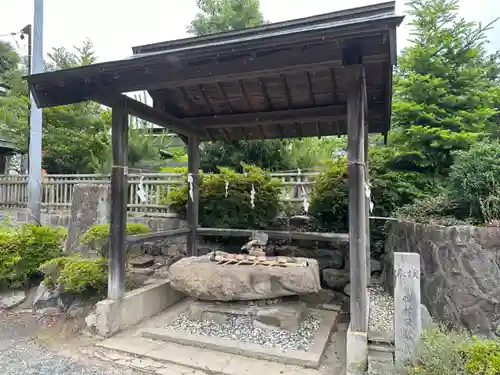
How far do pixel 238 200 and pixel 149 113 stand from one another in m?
2.08

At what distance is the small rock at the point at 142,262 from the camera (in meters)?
5.35

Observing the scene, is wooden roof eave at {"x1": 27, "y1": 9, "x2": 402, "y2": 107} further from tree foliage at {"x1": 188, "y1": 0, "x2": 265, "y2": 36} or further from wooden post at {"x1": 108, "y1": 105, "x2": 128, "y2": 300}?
tree foliage at {"x1": 188, "y1": 0, "x2": 265, "y2": 36}

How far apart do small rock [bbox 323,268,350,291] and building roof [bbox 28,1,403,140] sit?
2171 millimetres

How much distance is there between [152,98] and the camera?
15.2 feet

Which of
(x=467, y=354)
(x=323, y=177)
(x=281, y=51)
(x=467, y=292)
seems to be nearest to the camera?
(x=467, y=354)

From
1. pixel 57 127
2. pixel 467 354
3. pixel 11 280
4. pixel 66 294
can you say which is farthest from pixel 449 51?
pixel 57 127

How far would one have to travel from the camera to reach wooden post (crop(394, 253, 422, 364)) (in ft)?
7.93

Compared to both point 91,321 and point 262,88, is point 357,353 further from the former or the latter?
point 262,88

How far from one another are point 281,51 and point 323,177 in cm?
274

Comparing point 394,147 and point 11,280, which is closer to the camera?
point 11,280

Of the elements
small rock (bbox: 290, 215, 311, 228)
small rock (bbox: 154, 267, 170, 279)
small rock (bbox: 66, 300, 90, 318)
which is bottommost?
small rock (bbox: 66, 300, 90, 318)

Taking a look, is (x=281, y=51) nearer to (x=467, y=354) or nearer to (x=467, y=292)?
(x=467, y=354)

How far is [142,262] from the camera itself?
5438 millimetres

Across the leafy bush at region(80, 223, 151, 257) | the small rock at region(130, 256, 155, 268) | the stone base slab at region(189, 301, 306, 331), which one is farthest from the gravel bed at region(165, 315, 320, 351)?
the small rock at region(130, 256, 155, 268)
